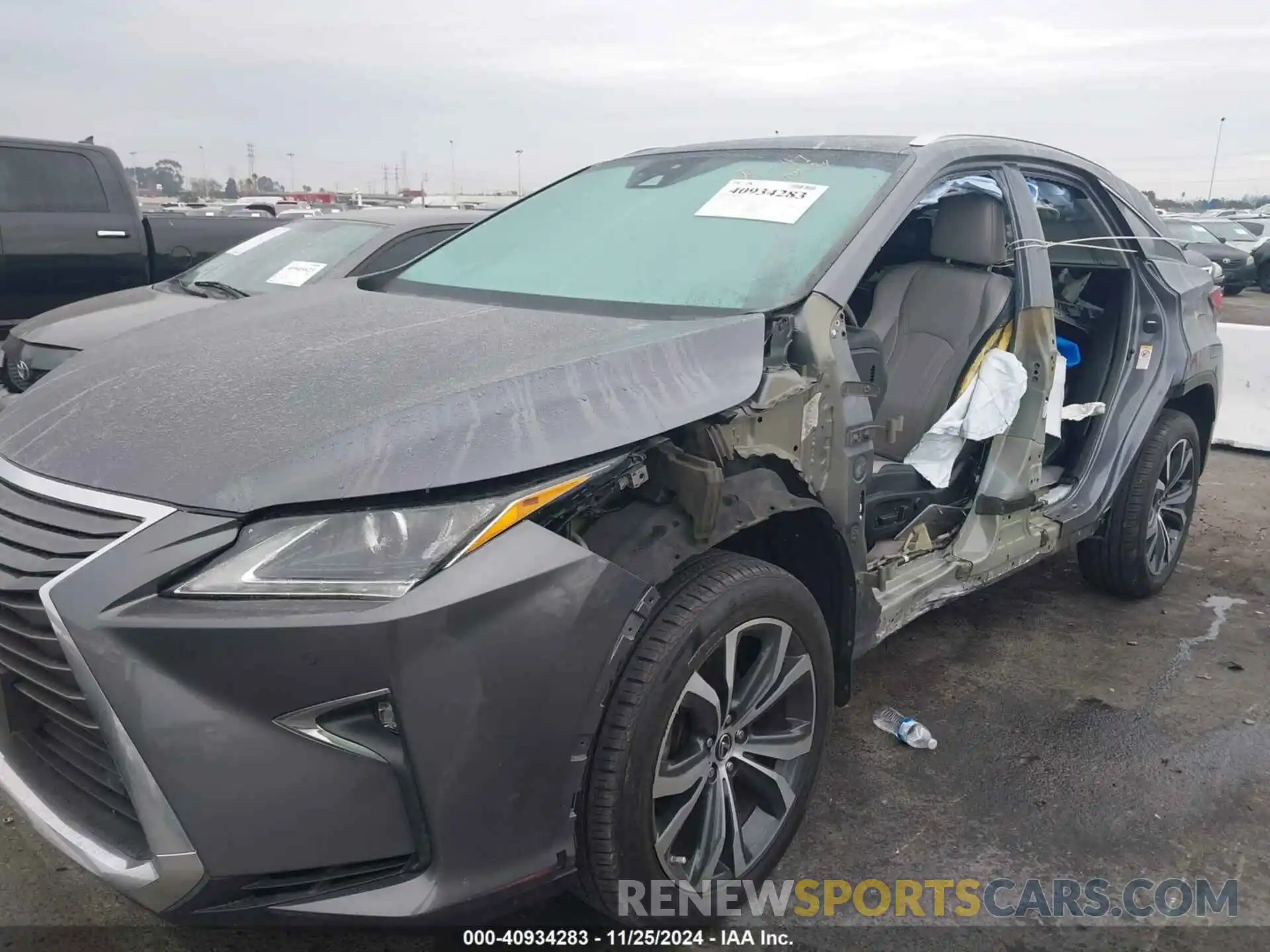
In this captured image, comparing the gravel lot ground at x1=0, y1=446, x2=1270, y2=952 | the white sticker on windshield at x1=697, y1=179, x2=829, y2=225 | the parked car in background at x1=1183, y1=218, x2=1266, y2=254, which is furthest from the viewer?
the parked car in background at x1=1183, y1=218, x2=1266, y2=254

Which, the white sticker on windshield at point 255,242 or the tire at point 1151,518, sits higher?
the white sticker on windshield at point 255,242

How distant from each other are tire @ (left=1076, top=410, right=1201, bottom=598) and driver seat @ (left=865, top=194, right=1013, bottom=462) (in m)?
1.15

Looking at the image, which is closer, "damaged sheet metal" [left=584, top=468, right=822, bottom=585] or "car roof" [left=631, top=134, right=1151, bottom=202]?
"damaged sheet metal" [left=584, top=468, right=822, bottom=585]

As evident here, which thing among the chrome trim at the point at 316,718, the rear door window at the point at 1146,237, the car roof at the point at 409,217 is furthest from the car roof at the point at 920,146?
the car roof at the point at 409,217

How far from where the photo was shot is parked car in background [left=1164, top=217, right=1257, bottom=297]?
60.7ft

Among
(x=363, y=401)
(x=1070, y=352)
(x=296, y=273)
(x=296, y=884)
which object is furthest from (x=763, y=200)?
(x=296, y=273)

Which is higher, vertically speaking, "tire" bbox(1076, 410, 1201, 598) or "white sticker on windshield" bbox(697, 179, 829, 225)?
"white sticker on windshield" bbox(697, 179, 829, 225)

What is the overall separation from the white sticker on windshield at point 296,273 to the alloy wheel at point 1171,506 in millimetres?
4539

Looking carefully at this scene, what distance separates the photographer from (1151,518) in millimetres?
4141

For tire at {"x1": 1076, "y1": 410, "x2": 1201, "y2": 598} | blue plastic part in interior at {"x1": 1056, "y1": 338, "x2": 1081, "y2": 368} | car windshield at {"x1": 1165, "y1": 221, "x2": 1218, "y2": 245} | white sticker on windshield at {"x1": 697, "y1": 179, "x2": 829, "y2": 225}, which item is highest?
white sticker on windshield at {"x1": 697, "y1": 179, "x2": 829, "y2": 225}

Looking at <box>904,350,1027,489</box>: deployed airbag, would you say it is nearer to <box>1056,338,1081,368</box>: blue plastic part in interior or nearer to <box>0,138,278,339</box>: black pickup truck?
<box>1056,338,1081,368</box>: blue plastic part in interior

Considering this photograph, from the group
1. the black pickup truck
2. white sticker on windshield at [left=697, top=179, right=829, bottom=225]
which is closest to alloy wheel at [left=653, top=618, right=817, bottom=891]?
white sticker on windshield at [left=697, top=179, right=829, bottom=225]

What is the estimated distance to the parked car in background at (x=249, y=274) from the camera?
Result: 5159 mm

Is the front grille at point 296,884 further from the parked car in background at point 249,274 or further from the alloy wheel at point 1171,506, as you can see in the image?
the parked car in background at point 249,274
